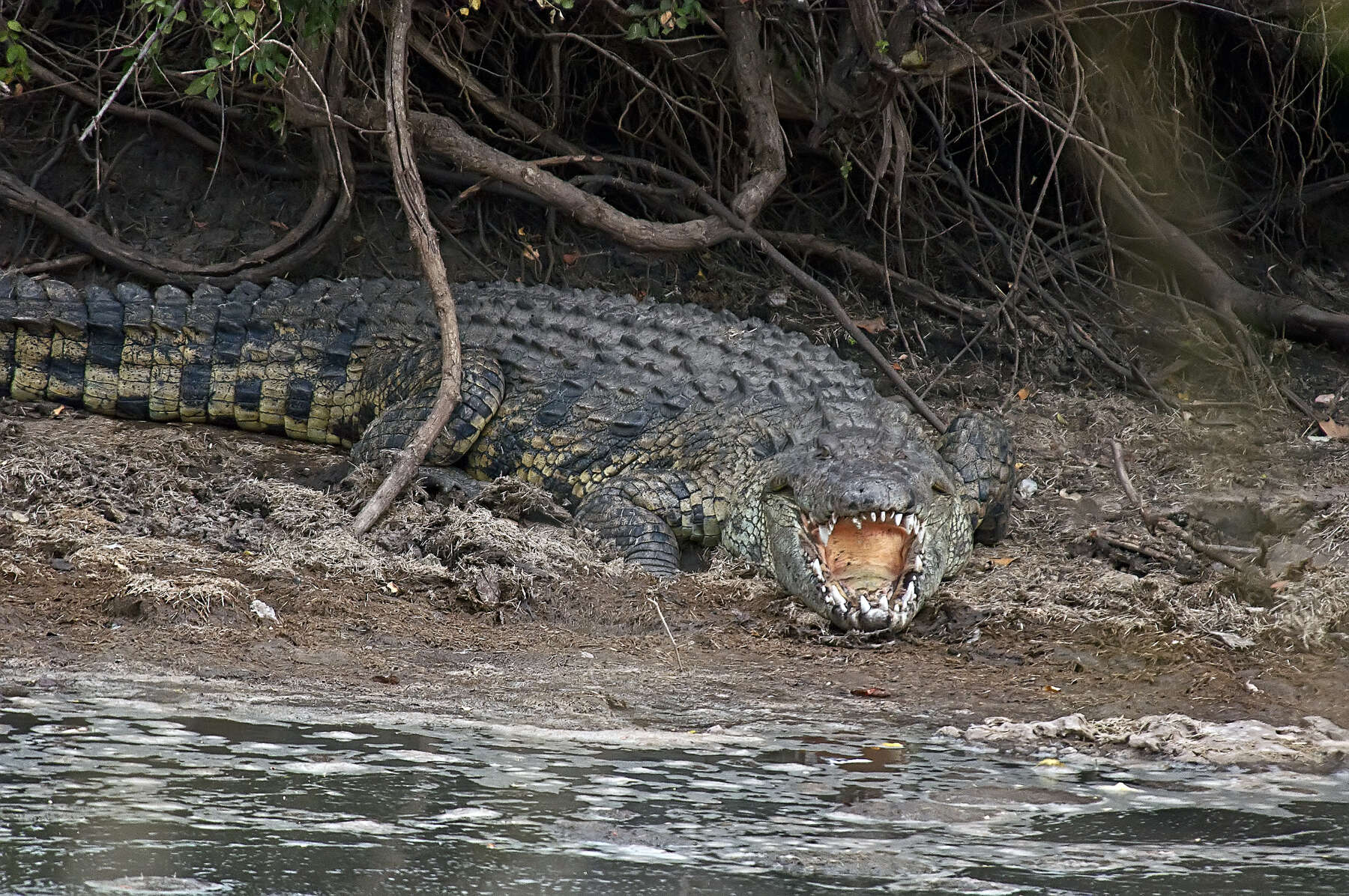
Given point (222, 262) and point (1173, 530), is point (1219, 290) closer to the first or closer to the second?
point (1173, 530)

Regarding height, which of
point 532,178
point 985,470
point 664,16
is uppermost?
point 664,16

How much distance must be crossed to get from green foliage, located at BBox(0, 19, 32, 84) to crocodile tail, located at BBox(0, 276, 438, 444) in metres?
0.83

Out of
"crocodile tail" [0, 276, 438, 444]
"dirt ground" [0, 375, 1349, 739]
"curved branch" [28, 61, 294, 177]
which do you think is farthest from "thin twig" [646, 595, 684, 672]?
"curved branch" [28, 61, 294, 177]

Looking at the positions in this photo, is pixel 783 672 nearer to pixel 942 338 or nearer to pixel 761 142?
pixel 761 142

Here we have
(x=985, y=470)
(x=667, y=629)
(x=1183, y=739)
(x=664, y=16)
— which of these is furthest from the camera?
(x=664, y=16)

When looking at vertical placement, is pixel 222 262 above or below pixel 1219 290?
below

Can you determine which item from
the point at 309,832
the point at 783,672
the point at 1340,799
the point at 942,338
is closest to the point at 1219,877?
the point at 1340,799

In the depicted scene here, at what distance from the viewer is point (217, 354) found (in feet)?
19.4

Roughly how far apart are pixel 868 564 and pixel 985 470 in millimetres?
956

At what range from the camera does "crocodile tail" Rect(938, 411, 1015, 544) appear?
5.11m

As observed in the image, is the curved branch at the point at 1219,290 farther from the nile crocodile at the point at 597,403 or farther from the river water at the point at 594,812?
the river water at the point at 594,812

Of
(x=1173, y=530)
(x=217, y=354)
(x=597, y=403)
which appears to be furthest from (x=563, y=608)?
(x=217, y=354)

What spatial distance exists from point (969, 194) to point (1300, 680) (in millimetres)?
3977

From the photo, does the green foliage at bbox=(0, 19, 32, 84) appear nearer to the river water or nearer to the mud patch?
the river water
